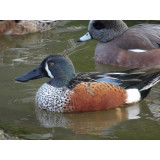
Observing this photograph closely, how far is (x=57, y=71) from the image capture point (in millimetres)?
7285

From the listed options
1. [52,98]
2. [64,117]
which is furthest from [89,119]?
[52,98]

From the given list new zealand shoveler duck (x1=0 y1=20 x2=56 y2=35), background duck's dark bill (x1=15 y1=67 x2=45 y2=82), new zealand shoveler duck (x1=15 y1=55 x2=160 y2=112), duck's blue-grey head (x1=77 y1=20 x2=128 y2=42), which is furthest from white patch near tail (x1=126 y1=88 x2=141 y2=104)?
new zealand shoveler duck (x1=0 y1=20 x2=56 y2=35)

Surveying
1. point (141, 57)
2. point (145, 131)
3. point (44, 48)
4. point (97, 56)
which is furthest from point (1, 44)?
point (145, 131)

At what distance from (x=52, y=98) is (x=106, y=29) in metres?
3.44

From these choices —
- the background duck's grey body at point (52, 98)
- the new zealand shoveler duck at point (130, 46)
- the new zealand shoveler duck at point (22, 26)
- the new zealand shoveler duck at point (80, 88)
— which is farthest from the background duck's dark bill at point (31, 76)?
the new zealand shoveler duck at point (22, 26)

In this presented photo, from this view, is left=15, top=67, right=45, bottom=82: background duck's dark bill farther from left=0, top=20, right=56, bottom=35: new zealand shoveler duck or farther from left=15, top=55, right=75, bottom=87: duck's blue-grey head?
left=0, top=20, right=56, bottom=35: new zealand shoveler duck

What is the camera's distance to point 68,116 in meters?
7.06

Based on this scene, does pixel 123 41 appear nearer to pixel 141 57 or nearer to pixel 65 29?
pixel 141 57

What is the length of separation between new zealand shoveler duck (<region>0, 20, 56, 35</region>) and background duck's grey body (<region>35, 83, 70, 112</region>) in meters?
4.87

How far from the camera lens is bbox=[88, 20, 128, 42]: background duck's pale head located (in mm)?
10102

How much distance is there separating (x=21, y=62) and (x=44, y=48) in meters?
1.09

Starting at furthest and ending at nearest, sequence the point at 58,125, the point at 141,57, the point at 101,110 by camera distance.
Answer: the point at 141,57 < the point at 101,110 < the point at 58,125

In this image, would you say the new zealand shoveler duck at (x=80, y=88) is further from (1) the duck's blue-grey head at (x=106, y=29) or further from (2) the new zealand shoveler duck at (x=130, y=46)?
(1) the duck's blue-grey head at (x=106, y=29)

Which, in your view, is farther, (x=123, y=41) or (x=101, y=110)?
(x=123, y=41)
